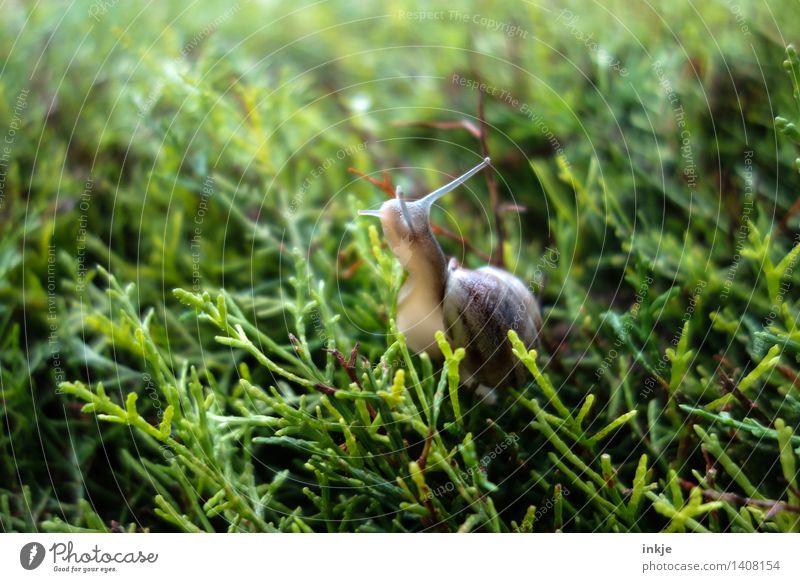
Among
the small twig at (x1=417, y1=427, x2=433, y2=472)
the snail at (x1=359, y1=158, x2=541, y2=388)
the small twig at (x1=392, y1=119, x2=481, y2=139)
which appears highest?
the small twig at (x1=392, y1=119, x2=481, y2=139)

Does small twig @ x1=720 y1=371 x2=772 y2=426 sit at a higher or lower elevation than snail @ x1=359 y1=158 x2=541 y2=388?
lower

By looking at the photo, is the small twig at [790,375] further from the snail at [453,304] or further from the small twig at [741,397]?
the snail at [453,304]

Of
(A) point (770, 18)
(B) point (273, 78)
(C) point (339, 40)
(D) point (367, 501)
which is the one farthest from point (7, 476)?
(A) point (770, 18)

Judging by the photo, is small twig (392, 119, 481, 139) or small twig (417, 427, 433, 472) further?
small twig (392, 119, 481, 139)

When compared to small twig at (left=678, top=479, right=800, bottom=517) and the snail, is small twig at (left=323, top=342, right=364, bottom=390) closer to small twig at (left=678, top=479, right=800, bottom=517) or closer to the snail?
the snail

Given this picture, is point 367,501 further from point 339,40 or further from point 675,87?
point 339,40

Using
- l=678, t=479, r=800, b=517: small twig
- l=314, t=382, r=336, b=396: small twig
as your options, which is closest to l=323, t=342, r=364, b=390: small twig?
l=314, t=382, r=336, b=396: small twig
